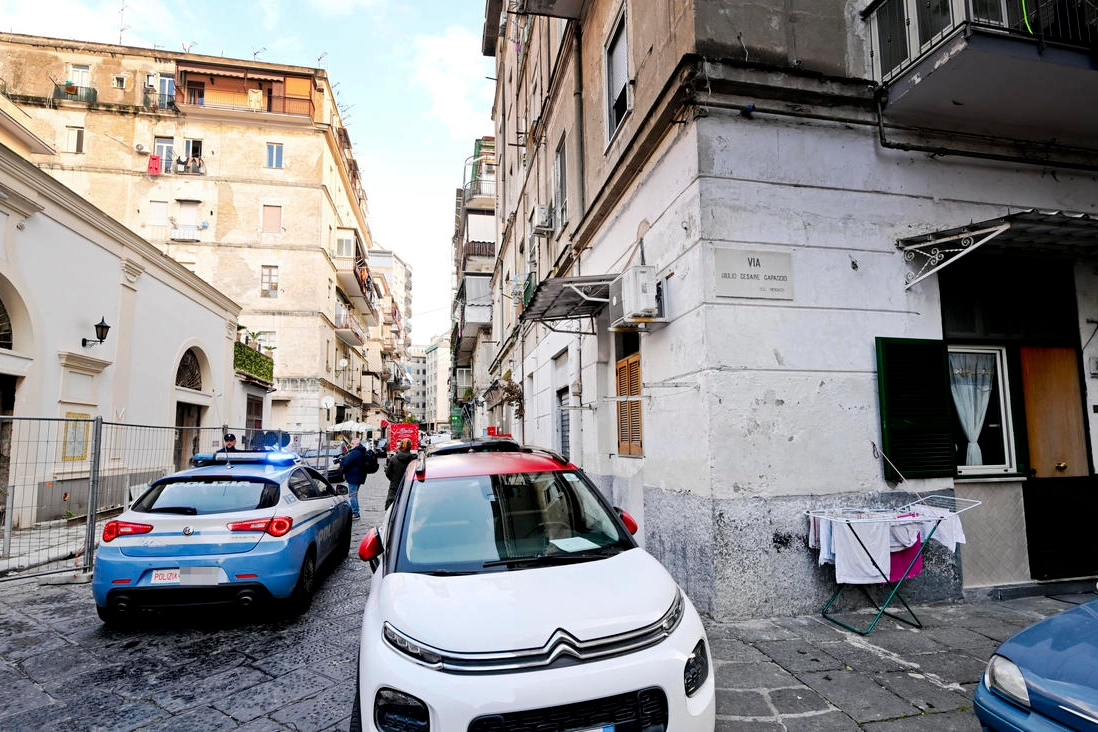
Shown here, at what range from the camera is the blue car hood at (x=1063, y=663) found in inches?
93.0

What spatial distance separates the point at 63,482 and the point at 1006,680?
12655mm

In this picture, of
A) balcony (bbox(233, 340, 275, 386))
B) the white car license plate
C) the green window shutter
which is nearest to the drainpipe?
the green window shutter

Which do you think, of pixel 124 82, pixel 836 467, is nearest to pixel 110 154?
pixel 124 82

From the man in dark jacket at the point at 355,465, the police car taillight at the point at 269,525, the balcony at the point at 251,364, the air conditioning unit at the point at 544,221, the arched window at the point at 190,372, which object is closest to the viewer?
the police car taillight at the point at 269,525

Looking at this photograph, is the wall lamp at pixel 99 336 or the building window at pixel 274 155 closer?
the wall lamp at pixel 99 336

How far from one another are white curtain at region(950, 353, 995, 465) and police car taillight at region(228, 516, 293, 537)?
720 cm

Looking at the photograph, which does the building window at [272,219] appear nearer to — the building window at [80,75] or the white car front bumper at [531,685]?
the building window at [80,75]

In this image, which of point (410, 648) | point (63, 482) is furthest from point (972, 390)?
point (63, 482)

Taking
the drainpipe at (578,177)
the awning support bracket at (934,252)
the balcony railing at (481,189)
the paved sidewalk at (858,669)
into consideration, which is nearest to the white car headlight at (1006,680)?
the paved sidewalk at (858,669)

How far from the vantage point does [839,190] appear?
19.7ft

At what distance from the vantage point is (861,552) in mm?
5055

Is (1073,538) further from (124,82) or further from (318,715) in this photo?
(124,82)

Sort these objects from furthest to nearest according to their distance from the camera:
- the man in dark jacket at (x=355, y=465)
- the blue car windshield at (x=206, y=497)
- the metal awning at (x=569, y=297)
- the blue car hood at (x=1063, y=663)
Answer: the man in dark jacket at (x=355, y=465)
the metal awning at (x=569, y=297)
the blue car windshield at (x=206, y=497)
the blue car hood at (x=1063, y=663)

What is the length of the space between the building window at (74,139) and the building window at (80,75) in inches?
113
